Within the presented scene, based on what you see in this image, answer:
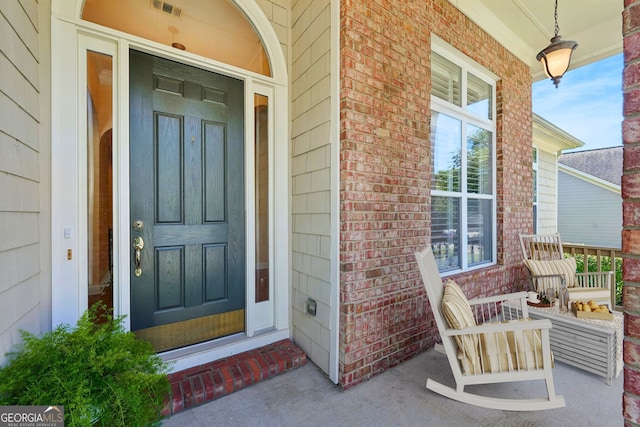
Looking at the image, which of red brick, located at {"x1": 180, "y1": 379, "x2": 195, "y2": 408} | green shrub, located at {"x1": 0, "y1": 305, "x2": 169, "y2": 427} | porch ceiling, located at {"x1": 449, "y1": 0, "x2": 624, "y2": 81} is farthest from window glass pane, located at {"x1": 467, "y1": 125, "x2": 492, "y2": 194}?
green shrub, located at {"x1": 0, "y1": 305, "x2": 169, "y2": 427}

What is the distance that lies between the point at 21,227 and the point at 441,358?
301 centimetres

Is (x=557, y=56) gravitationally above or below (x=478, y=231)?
above

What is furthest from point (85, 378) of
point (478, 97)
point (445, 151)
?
point (478, 97)

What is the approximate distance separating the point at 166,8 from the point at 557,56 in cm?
354

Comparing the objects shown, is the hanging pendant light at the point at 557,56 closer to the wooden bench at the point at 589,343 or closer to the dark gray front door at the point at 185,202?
the wooden bench at the point at 589,343

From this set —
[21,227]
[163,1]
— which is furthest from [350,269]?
[163,1]

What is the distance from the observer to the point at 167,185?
215 centimetres

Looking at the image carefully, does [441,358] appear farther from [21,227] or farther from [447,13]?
[447,13]

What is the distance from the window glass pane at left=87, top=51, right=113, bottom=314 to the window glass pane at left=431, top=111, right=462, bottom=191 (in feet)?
9.28

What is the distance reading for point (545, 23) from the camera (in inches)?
142

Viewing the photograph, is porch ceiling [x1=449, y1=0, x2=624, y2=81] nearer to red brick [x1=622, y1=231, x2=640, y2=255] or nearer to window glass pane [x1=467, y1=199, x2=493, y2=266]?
window glass pane [x1=467, y1=199, x2=493, y2=266]

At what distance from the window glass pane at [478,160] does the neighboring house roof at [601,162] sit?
12436 mm

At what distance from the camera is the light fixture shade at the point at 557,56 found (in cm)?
269

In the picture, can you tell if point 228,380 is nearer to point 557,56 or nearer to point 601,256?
point 557,56
